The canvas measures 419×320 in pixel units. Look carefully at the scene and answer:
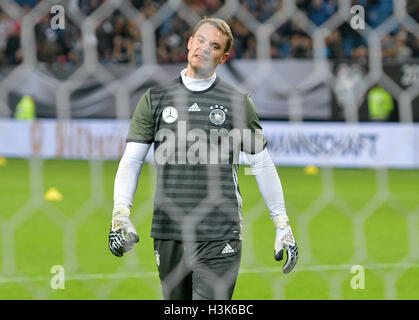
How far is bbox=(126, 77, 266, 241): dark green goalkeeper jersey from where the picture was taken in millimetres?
2863

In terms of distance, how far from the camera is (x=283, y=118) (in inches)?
420

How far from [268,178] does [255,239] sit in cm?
283

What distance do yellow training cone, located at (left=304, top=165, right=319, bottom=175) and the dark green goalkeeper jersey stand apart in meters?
6.75

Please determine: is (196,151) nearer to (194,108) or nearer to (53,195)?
(194,108)

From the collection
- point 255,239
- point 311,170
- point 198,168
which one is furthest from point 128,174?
point 311,170

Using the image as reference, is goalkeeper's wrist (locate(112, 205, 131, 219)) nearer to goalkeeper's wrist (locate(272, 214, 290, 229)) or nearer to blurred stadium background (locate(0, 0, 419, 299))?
goalkeeper's wrist (locate(272, 214, 290, 229))

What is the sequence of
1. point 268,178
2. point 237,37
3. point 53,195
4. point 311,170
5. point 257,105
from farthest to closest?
point 237,37 → point 257,105 → point 311,170 → point 53,195 → point 268,178

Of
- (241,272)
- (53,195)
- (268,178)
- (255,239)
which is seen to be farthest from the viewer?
(53,195)

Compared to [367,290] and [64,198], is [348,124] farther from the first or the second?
[367,290]

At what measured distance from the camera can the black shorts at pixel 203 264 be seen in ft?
9.43

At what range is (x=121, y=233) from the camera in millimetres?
2814

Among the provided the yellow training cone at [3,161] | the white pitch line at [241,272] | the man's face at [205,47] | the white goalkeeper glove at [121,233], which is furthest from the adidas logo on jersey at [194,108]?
the yellow training cone at [3,161]

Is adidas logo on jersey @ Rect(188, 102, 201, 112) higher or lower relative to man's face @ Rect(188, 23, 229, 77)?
lower

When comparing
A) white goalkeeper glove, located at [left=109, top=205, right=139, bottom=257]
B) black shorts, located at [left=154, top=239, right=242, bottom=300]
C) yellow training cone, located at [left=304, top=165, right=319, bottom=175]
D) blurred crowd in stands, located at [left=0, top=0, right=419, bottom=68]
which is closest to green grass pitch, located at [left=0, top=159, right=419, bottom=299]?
yellow training cone, located at [left=304, top=165, right=319, bottom=175]
